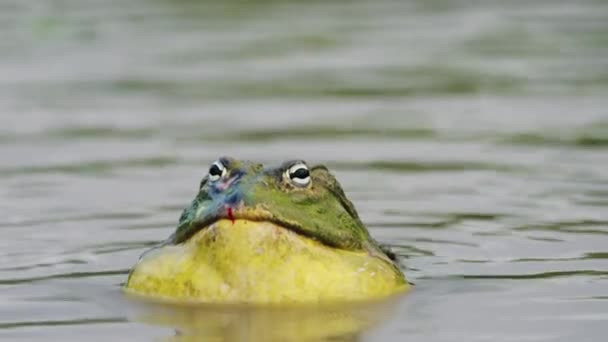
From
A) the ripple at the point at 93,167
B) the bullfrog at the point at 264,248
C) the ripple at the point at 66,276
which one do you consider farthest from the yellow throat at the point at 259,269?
the ripple at the point at 93,167

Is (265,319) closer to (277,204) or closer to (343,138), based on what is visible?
(277,204)

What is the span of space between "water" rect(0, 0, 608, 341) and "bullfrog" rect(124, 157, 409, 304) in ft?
0.84

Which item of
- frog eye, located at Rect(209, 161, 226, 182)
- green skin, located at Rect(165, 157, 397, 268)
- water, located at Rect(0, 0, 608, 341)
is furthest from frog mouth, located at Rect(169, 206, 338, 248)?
water, located at Rect(0, 0, 608, 341)

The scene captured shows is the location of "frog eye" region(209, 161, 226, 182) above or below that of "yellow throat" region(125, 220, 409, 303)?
above

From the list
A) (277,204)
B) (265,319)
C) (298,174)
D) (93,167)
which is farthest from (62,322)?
(93,167)

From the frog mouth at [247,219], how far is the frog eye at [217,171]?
0.20m

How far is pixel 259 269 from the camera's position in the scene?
7586 millimetres

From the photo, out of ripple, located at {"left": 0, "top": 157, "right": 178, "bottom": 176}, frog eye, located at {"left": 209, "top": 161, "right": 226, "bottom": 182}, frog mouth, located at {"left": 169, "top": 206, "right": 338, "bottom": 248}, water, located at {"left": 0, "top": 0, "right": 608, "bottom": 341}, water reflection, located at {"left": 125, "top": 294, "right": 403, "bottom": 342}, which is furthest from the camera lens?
ripple, located at {"left": 0, "top": 157, "right": 178, "bottom": 176}

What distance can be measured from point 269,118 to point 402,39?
14.8ft

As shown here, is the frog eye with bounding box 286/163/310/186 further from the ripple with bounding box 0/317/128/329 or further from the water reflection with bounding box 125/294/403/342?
the ripple with bounding box 0/317/128/329

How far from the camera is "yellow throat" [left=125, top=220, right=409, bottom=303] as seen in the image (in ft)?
24.7

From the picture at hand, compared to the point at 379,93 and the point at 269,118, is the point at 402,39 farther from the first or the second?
Answer: the point at 269,118

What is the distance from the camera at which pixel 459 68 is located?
1633 cm

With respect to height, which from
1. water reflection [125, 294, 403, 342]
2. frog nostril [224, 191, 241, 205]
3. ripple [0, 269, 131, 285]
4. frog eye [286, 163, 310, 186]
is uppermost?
frog eye [286, 163, 310, 186]
